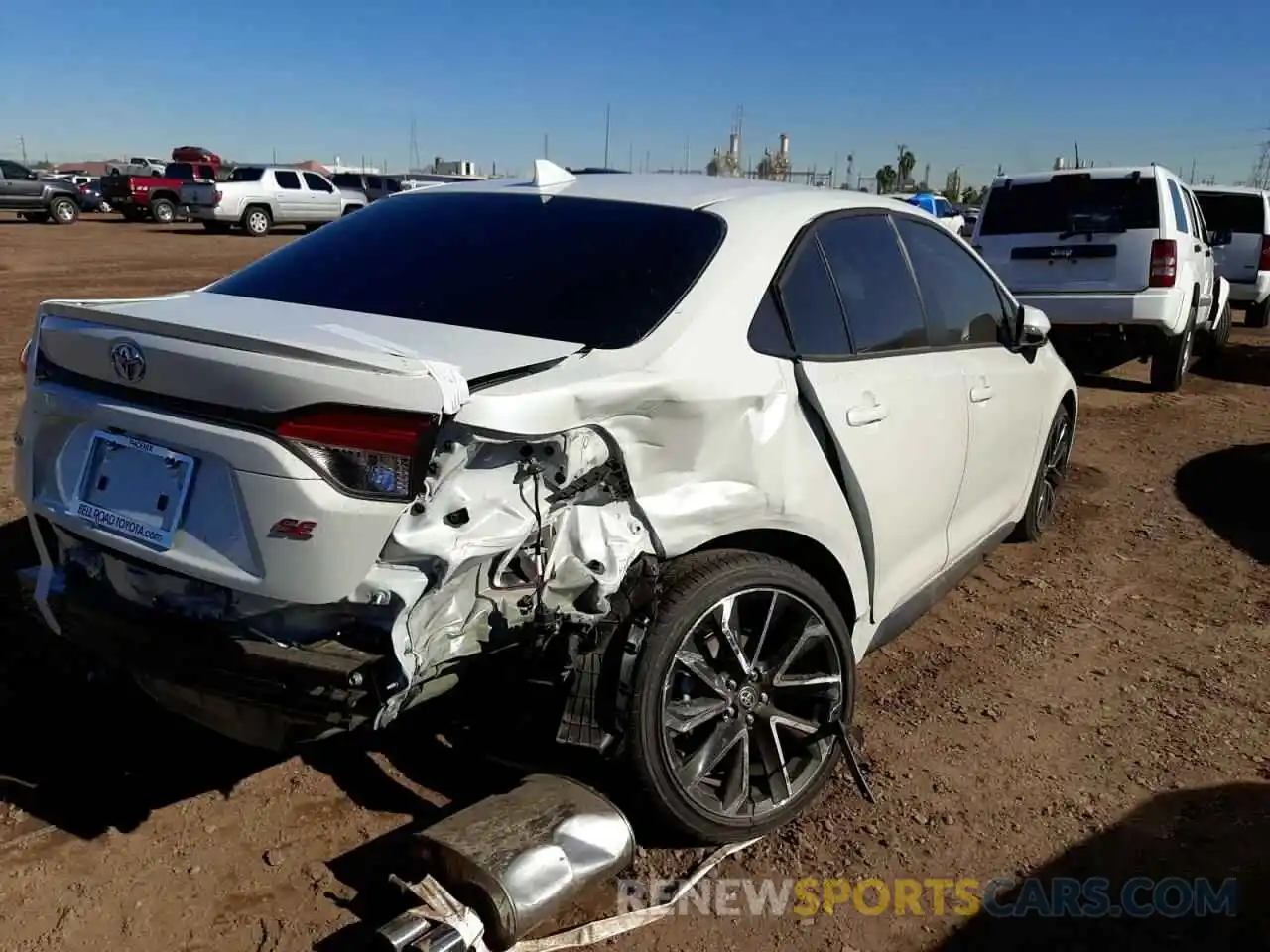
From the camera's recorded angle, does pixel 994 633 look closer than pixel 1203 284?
Yes

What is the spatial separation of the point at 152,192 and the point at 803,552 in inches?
1289

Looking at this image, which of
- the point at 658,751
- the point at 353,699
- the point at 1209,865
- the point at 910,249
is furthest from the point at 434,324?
the point at 1209,865

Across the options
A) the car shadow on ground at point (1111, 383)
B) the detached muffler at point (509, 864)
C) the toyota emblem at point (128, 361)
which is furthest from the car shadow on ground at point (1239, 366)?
the toyota emblem at point (128, 361)

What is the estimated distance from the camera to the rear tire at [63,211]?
2873cm

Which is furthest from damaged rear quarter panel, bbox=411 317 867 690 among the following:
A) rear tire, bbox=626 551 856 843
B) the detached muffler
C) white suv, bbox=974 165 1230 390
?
white suv, bbox=974 165 1230 390

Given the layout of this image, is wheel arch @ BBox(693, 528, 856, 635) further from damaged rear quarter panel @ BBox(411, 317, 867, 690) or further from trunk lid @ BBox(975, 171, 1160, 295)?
trunk lid @ BBox(975, 171, 1160, 295)

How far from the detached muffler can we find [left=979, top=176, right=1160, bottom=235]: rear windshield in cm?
808

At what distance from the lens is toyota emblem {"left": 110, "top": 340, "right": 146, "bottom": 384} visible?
8.09 feet

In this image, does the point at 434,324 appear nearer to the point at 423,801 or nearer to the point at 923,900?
the point at 423,801

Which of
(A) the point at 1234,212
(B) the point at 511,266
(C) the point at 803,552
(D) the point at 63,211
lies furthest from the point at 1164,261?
(D) the point at 63,211

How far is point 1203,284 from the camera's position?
1003 centimetres

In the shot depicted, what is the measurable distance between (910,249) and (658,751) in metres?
2.17

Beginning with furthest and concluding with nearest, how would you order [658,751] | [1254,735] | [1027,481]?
1. [1027,481]
2. [1254,735]
3. [658,751]

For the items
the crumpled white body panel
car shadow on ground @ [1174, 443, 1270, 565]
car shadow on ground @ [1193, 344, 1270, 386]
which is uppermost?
the crumpled white body panel
